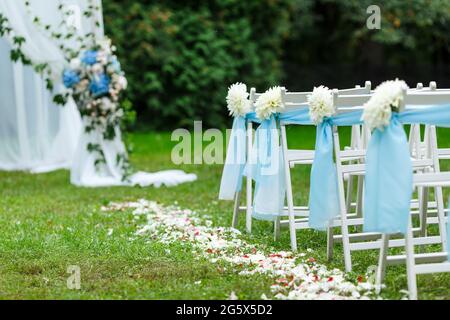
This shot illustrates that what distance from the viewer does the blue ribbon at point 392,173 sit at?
474cm

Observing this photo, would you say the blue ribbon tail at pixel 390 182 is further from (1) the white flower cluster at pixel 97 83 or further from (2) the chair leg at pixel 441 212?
(1) the white flower cluster at pixel 97 83

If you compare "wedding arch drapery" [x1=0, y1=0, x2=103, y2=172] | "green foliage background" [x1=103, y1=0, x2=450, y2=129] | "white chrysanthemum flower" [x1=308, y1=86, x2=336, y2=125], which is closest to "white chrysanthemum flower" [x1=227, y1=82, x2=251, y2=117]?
"white chrysanthemum flower" [x1=308, y1=86, x2=336, y2=125]

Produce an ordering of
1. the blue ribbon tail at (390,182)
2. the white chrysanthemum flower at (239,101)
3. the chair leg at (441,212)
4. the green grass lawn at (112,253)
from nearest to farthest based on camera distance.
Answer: the blue ribbon tail at (390,182)
the green grass lawn at (112,253)
the chair leg at (441,212)
the white chrysanthemum flower at (239,101)

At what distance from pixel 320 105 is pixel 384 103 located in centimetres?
89

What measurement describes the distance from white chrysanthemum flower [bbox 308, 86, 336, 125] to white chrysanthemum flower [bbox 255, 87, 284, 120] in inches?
26.6

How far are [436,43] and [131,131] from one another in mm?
7096

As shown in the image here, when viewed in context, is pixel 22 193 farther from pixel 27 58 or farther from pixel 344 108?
pixel 344 108

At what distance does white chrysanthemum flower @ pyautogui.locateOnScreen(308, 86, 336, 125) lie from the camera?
5.56 meters

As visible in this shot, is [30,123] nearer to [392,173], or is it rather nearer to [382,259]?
[382,259]

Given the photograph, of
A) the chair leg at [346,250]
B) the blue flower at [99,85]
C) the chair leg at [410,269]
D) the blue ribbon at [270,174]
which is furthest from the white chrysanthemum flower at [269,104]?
the blue flower at [99,85]

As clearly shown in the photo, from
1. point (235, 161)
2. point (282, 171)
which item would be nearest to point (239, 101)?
point (235, 161)

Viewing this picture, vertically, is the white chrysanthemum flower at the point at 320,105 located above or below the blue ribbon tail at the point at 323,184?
above

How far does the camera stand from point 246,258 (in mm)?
5859

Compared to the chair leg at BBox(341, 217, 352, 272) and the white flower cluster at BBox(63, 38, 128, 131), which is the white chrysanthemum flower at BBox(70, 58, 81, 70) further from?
the chair leg at BBox(341, 217, 352, 272)
